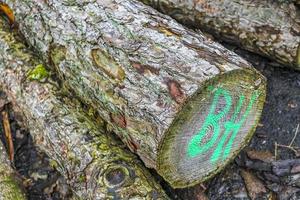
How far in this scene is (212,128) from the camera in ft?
8.38

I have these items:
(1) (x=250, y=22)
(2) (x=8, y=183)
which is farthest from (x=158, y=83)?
(2) (x=8, y=183)

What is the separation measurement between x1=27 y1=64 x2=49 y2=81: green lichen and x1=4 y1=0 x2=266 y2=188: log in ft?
0.74

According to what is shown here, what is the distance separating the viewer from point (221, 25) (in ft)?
10.6

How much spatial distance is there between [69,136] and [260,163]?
1.23m

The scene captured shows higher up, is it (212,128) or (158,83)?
(158,83)

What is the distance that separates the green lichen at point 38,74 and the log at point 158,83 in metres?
0.23

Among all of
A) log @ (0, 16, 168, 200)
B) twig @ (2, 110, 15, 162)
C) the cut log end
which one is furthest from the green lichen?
the cut log end

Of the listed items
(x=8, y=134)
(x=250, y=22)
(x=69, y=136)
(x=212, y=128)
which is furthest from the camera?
(x=8, y=134)

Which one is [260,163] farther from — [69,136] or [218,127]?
[69,136]

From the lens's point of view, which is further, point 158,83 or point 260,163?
point 260,163

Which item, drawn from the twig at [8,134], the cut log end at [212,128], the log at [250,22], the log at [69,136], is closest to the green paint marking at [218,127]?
the cut log end at [212,128]

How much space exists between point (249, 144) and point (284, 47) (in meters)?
0.68

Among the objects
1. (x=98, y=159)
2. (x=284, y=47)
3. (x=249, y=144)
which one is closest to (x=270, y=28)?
(x=284, y=47)

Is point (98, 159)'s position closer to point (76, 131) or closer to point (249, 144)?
point (76, 131)
